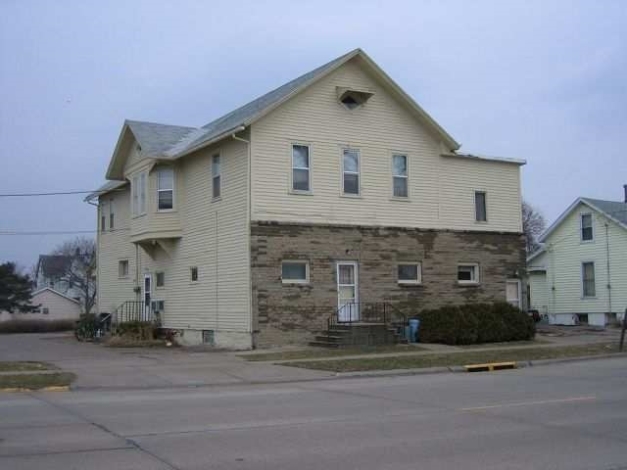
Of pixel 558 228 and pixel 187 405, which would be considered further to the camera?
pixel 558 228

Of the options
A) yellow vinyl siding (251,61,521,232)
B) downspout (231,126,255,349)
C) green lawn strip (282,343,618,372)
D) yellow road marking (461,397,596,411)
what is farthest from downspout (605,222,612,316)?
yellow road marking (461,397,596,411)

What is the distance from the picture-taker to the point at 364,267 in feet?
89.6

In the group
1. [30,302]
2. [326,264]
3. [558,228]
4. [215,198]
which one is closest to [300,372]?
[326,264]

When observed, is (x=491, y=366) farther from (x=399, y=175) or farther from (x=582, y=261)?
(x=582, y=261)

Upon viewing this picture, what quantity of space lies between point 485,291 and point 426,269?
309cm

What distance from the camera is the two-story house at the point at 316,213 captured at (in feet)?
83.5

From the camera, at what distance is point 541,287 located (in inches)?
1859

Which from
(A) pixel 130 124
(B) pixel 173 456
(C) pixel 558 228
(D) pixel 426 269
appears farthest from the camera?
(C) pixel 558 228

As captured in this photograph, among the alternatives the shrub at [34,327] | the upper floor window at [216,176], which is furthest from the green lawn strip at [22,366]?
the shrub at [34,327]

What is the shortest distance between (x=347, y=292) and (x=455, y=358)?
6031 millimetres

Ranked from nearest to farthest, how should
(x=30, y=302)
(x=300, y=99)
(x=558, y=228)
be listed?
1. (x=300, y=99)
2. (x=558, y=228)
3. (x=30, y=302)

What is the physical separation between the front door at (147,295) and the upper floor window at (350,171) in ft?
33.3

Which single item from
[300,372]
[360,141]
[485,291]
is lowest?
[300,372]

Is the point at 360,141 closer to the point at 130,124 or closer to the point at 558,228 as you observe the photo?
the point at 130,124
